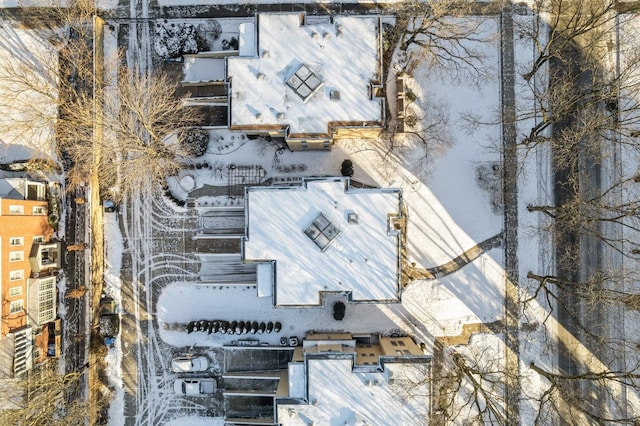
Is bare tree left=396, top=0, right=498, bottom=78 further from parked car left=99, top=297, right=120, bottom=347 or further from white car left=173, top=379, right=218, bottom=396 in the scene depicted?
parked car left=99, top=297, right=120, bottom=347

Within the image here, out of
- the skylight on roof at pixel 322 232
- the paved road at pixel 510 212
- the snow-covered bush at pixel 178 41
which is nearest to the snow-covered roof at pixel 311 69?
the skylight on roof at pixel 322 232

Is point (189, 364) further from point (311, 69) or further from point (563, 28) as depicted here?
point (563, 28)

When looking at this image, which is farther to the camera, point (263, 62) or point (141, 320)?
point (141, 320)

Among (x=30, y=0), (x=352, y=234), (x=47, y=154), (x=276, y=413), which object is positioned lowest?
(x=276, y=413)

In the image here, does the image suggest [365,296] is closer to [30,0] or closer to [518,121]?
[518,121]

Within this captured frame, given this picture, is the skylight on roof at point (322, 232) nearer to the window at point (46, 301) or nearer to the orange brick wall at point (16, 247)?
the orange brick wall at point (16, 247)

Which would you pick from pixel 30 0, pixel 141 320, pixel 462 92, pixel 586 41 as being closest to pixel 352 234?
pixel 462 92

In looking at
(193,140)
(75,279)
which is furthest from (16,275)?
(193,140)
